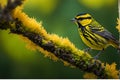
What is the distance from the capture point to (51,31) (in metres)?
2.51

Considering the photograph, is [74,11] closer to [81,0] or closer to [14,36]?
[81,0]

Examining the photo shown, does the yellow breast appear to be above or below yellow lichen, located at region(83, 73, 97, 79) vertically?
above

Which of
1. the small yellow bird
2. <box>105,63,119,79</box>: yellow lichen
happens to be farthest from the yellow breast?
<box>105,63,119,79</box>: yellow lichen

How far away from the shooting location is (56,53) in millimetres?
2453

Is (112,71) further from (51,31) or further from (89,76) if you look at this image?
(51,31)

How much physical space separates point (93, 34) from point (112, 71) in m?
0.32

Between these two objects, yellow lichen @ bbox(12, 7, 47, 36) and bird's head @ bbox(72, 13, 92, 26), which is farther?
bird's head @ bbox(72, 13, 92, 26)

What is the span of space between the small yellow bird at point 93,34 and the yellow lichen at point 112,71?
13 centimetres

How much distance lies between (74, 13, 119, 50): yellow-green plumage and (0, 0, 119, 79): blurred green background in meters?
0.03

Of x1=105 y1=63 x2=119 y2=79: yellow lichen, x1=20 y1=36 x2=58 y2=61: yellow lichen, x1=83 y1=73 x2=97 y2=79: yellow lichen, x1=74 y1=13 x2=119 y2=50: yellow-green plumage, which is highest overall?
x1=74 y1=13 x2=119 y2=50: yellow-green plumage

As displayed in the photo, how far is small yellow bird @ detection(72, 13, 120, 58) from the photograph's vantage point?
2514mm

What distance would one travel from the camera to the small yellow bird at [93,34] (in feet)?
8.25

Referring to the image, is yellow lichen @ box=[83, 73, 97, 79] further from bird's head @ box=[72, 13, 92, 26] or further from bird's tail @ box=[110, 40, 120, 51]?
bird's head @ box=[72, 13, 92, 26]

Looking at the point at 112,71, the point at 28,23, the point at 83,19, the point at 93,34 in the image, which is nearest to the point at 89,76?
the point at 112,71
